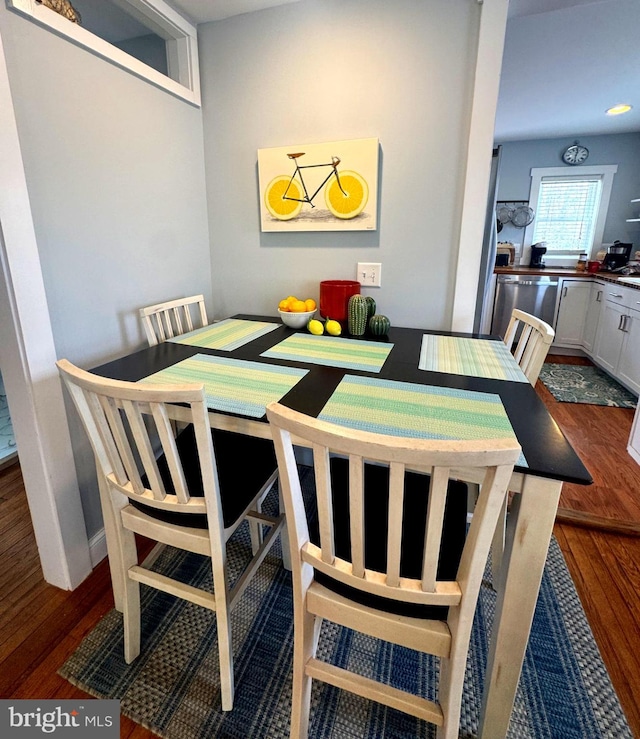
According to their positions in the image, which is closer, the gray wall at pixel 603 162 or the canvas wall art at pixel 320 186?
the canvas wall art at pixel 320 186

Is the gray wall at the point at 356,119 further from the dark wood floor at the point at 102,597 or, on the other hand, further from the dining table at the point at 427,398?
the dark wood floor at the point at 102,597

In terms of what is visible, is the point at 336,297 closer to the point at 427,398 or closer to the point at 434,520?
the point at 427,398

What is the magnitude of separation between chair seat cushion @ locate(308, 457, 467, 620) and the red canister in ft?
2.66

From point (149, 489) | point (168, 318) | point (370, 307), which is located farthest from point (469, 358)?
point (168, 318)

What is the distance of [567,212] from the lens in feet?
15.9

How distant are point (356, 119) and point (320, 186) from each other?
1.04ft

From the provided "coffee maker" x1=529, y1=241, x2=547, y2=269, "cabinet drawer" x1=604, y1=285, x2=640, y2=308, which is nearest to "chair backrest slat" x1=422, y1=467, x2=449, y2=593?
"cabinet drawer" x1=604, y1=285, x2=640, y2=308

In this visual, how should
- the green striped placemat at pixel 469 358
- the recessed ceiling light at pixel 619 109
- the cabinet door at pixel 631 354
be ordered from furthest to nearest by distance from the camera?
the recessed ceiling light at pixel 619 109
the cabinet door at pixel 631 354
the green striped placemat at pixel 469 358

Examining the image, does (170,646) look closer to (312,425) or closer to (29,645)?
(29,645)

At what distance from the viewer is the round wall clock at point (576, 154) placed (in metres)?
4.55

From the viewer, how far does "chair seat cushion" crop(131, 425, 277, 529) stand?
3.56 ft

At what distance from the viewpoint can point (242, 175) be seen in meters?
1.96

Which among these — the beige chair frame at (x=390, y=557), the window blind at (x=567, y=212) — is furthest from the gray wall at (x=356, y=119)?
the window blind at (x=567, y=212)

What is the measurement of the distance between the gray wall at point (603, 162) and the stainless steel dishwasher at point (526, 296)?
1.15m
